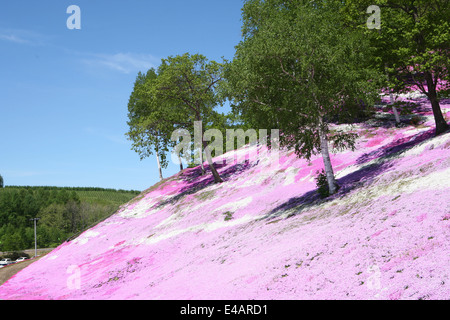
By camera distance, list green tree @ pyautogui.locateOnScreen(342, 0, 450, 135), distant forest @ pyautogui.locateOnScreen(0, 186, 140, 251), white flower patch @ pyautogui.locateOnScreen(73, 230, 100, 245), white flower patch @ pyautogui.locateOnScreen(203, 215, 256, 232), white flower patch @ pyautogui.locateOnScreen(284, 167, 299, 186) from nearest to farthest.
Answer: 1. green tree @ pyautogui.locateOnScreen(342, 0, 450, 135)
2. white flower patch @ pyautogui.locateOnScreen(203, 215, 256, 232)
3. white flower patch @ pyautogui.locateOnScreen(284, 167, 299, 186)
4. white flower patch @ pyautogui.locateOnScreen(73, 230, 100, 245)
5. distant forest @ pyautogui.locateOnScreen(0, 186, 140, 251)

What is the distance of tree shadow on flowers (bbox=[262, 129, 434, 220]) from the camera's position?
78.5 feet

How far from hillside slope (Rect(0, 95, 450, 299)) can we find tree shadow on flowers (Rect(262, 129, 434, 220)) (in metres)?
0.16

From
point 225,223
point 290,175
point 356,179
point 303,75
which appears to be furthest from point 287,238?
point 290,175

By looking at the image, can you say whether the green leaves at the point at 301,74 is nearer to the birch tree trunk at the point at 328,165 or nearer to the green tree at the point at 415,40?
the birch tree trunk at the point at 328,165

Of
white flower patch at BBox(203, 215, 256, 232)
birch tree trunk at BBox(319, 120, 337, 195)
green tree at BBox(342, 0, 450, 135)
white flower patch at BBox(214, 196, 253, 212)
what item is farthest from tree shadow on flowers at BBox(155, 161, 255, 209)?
green tree at BBox(342, 0, 450, 135)

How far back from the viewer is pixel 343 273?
38.0 ft

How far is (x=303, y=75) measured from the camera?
962 inches

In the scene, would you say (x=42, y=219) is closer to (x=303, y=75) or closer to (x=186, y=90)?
(x=186, y=90)

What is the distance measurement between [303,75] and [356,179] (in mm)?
7805

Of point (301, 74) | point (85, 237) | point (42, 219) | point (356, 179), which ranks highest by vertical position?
point (301, 74)

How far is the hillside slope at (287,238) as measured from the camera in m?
11.3

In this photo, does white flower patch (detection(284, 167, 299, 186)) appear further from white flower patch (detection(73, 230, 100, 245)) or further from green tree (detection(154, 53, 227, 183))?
white flower patch (detection(73, 230, 100, 245))
